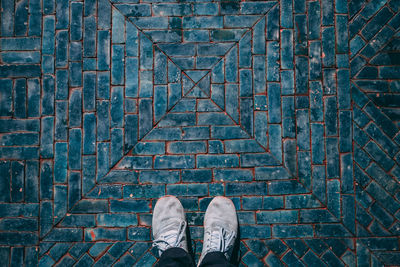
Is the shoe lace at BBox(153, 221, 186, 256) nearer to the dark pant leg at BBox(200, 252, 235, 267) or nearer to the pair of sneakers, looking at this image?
the pair of sneakers

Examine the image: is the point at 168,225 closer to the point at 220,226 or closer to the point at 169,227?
the point at 169,227

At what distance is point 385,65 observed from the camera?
321 cm

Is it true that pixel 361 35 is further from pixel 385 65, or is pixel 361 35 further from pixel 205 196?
pixel 205 196

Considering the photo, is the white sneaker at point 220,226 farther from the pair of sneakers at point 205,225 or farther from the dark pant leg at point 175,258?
the dark pant leg at point 175,258

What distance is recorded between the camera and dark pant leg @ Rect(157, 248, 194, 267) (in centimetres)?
283

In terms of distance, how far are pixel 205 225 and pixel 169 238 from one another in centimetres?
41

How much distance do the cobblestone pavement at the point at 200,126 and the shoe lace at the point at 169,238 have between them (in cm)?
18

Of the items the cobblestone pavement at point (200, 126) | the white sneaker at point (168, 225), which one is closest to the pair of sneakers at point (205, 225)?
the white sneaker at point (168, 225)

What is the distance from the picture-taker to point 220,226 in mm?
3010

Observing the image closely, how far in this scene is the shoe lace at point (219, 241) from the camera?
117 inches

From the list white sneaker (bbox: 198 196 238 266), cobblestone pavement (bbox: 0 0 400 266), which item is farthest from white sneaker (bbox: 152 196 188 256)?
white sneaker (bbox: 198 196 238 266)

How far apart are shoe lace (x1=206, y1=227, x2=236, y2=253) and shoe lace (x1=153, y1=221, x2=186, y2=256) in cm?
31

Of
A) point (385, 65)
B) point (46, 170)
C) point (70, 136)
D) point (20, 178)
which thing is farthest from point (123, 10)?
point (385, 65)

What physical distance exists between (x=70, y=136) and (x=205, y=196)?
166 cm
